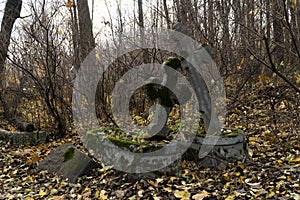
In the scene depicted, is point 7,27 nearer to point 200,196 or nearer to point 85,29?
point 85,29

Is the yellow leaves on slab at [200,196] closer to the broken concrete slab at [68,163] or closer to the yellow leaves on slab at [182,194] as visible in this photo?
the yellow leaves on slab at [182,194]

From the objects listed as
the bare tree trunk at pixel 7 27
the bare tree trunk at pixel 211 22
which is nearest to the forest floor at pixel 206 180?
the bare tree trunk at pixel 211 22

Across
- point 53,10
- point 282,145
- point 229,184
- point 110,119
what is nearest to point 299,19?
point 282,145

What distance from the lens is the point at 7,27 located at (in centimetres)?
845

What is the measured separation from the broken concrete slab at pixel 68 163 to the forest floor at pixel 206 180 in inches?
3.6

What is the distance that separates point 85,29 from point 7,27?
205 cm

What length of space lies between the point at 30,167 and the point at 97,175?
61.5 inches

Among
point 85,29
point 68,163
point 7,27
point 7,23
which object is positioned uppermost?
point 7,23

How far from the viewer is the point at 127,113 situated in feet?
24.2

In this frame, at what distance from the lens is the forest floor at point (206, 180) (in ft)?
11.2

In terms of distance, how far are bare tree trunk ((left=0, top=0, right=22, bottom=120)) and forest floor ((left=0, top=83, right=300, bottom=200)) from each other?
2.82 meters

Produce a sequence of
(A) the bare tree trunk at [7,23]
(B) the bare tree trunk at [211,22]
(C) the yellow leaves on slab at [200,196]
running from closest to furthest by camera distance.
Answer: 1. (C) the yellow leaves on slab at [200,196]
2. (B) the bare tree trunk at [211,22]
3. (A) the bare tree trunk at [7,23]

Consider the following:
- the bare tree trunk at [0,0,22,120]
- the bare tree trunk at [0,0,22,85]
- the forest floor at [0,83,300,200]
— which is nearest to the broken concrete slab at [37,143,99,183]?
the forest floor at [0,83,300,200]

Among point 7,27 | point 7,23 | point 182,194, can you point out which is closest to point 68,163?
point 182,194
